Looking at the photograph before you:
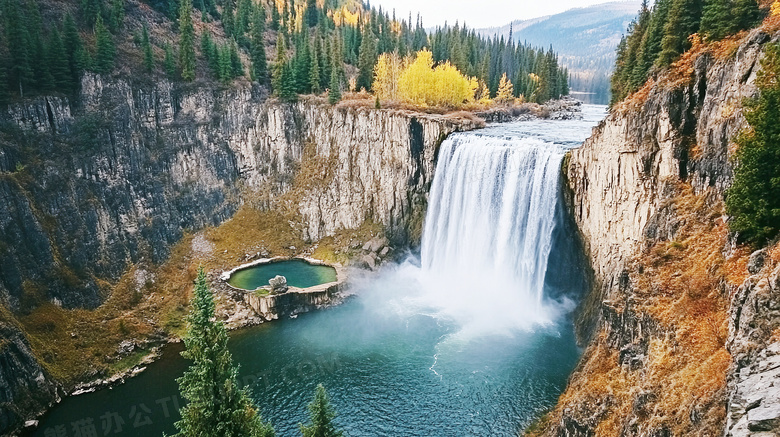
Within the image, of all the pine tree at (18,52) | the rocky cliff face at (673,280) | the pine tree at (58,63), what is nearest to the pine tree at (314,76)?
the pine tree at (58,63)

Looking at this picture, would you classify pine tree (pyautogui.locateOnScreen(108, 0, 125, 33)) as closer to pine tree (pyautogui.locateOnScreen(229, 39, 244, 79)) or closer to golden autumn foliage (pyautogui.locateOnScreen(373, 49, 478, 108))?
pine tree (pyautogui.locateOnScreen(229, 39, 244, 79))

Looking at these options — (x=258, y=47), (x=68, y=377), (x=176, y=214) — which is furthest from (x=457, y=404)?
(x=258, y=47)

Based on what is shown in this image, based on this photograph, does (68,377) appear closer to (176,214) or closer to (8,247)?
(8,247)

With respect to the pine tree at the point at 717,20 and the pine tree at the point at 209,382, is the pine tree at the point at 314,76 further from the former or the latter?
the pine tree at the point at 209,382

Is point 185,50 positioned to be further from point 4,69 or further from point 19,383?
point 19,383

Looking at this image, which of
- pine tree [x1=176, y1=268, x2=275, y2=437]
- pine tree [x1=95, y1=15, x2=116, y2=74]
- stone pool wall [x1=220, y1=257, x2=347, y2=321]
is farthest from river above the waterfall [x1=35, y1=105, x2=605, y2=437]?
pine tree [x1=95, y1=15, x2=116, y2=74]

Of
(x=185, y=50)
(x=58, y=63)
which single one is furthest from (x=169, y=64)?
(x=58, y=63)
